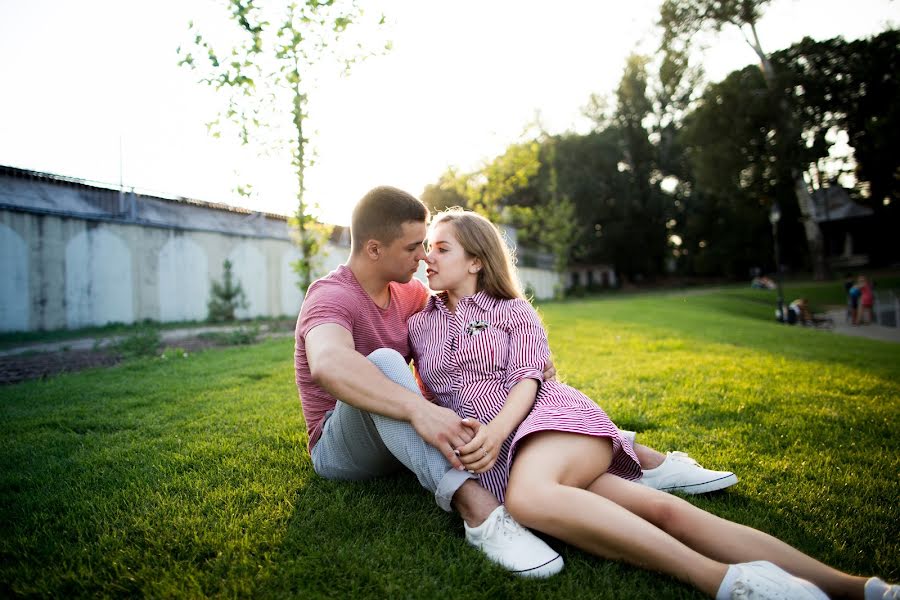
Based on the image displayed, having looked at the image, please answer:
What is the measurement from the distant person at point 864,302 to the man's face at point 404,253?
2043cm

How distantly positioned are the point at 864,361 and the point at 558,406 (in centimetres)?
778

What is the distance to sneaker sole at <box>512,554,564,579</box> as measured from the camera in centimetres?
189

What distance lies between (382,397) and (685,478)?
1.61m

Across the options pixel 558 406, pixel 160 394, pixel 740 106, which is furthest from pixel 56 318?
pixel 740 106

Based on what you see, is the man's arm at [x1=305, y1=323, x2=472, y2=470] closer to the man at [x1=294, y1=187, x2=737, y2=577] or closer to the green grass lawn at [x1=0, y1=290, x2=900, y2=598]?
the man at [x1=294, y1=187, x2=737, y2=577]

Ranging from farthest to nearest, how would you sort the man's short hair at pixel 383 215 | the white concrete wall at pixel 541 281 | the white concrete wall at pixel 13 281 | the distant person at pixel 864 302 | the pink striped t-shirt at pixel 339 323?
1. the white concrete wall at pixel 541 281
2. the distant person at pixel 864 302
3. the white concrete wall at pixel 13 281
4. the man's short hair at pixel 383 215
5. the pink striped t-shirt at pixel 339 323

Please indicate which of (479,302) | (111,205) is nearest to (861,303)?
(479,302)

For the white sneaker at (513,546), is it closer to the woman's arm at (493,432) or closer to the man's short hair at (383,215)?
the woman's arm at (493,432)

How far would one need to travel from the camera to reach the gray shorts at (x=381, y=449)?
7.19ft

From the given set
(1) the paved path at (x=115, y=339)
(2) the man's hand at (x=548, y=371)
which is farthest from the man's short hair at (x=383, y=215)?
(1) the paved path at (x=115, y=339)

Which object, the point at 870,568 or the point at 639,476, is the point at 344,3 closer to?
the point at 639,476

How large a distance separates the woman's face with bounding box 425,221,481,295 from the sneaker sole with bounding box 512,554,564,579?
143 cm

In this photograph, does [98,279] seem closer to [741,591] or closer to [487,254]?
[487,254]

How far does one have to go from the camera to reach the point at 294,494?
8.48ft
